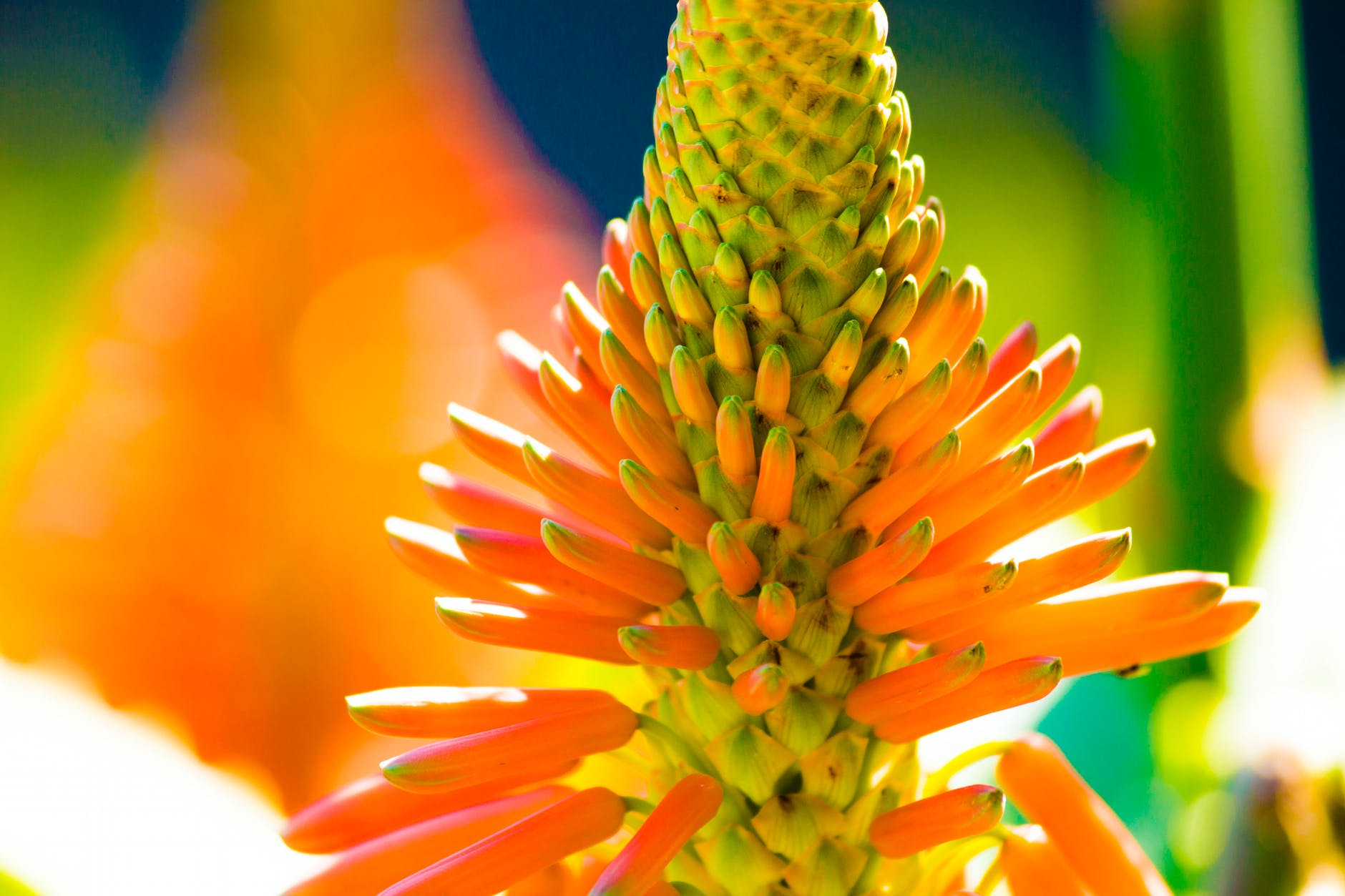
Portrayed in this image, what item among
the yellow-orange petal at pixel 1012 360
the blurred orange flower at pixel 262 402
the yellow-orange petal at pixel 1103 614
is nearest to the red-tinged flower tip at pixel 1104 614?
the yellow-orange petal at pixel 1103 614

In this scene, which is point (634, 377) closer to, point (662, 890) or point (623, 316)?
point (623, 316)

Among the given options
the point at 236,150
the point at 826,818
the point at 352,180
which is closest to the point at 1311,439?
the point at 826,818

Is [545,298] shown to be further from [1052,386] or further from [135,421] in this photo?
[1052,386]

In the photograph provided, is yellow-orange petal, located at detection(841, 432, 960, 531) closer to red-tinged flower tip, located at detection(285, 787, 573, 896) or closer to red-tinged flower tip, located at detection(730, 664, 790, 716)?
red-tinged flower tip, located at detection(730, 664, 790, 716)

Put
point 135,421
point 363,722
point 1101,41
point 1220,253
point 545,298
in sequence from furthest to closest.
Result: 1. point 545,298
2. point 135,421
3. point 1101,41
4. point 1220,253
5. point 363,722

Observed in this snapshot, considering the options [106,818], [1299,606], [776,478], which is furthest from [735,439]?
[1299,606]

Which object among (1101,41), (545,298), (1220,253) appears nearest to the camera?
(1220,253)
